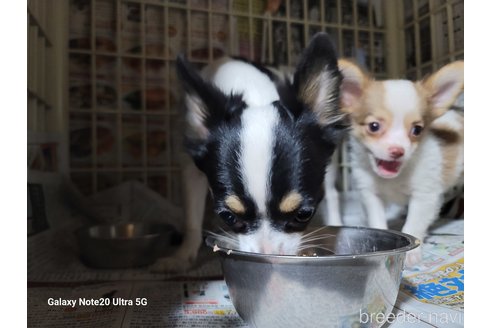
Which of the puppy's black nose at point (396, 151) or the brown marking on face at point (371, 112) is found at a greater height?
the brown marking on face at point (371, 112)

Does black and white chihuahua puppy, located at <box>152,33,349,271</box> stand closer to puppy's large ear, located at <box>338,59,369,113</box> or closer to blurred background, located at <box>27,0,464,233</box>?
puppy's large ear, located at <box>338,59,369,113</box>

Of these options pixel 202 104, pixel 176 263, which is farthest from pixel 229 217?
pixel 176 263

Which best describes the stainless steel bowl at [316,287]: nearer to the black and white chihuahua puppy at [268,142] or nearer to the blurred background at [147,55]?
the black and white chihuahua puppy at [268,142]

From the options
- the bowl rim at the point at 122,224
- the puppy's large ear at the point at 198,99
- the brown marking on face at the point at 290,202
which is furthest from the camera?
the bowl rim at the point at 122,224

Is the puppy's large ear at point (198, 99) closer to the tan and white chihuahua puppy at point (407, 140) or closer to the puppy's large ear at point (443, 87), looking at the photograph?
the tan and white chihuahua puppy at point (407, 140)

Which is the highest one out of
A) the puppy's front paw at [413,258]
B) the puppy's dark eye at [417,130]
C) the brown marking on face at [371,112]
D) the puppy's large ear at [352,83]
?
the puppy's large ear at [352,83]

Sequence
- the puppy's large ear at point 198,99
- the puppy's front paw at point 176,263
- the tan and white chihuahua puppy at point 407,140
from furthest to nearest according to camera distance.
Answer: the puppy's front paw at point 176,263 < the tan and white chihuahua puppy at point 407,140 < the puppy's large ear at point 198,99

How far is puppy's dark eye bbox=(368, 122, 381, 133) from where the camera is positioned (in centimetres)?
105

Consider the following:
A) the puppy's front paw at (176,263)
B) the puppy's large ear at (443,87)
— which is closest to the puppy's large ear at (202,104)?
the puppy's front paw at (176,263)

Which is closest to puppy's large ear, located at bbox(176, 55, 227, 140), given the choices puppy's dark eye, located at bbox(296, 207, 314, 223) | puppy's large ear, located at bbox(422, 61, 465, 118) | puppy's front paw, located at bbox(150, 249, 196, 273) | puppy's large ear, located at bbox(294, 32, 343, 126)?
puppy's large ear, located at bbox(294, 32, 343, 126)

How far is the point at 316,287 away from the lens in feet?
2.26

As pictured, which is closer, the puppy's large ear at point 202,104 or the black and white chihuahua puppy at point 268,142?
the black and white chihuahua puppy at point 268,142

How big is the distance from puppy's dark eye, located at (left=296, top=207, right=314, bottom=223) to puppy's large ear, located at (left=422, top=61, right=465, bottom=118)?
451 millimetres

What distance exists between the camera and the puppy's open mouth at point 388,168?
1082 mm
